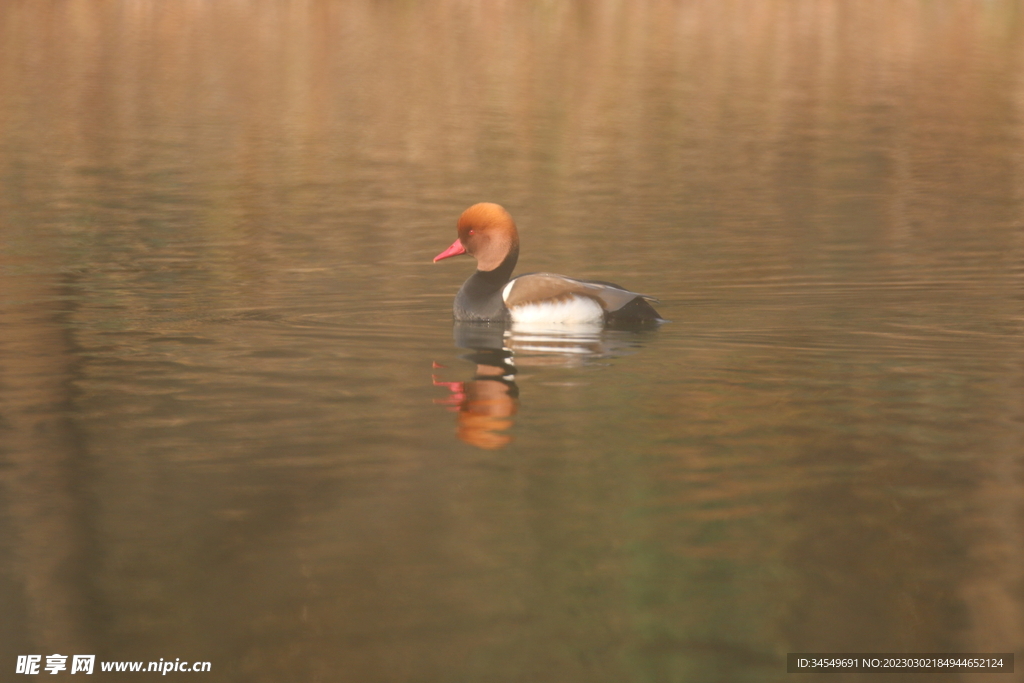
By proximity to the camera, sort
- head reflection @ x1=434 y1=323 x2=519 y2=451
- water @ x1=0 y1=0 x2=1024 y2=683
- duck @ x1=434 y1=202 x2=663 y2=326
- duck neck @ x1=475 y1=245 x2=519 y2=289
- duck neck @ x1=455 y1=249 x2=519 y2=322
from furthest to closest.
Result: duck neck @ x1=475 y1=245 x2=519 y2=289
duck neck @ x1=455 y1=249 x2=519 y2=322
duck @ x1=434 y1=202 x2=663 y2=326
head reflection @ x1=434 y1=323 x2=519 y2=451
water @ x1=0 y1=0 x2=1024 y2=683

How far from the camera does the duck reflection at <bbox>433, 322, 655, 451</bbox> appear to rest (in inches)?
362

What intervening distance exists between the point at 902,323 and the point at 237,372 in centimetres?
509

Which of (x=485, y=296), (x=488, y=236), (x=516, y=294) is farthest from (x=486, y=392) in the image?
(x=488, y=236)

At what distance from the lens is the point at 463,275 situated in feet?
51.3

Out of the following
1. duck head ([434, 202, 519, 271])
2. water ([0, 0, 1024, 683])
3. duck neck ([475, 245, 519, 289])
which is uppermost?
duck head ([434, 202, 519, 271])

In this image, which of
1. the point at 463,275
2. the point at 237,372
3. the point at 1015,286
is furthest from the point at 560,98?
the point at 237,372

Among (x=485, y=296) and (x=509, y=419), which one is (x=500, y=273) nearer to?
(x=485, y=296)

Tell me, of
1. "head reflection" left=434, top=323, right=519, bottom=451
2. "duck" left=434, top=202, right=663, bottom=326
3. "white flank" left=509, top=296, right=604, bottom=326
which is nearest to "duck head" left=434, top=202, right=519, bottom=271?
"duck" left=434, top=202, right=663, bottom=326

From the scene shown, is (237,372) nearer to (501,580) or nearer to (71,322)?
(71,322)

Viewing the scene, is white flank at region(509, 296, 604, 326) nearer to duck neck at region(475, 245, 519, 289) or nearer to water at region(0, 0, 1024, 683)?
water at region(0, 0, 1024, 683)

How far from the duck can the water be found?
22cm

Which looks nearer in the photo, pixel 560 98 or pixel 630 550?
Answer: pixel 630 550

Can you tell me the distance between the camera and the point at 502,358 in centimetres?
1124

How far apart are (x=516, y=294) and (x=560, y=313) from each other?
411mm
